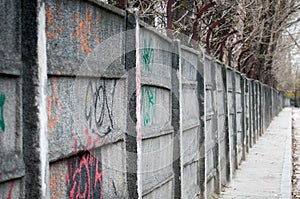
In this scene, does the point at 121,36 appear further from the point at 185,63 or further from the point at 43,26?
the point at 185,63

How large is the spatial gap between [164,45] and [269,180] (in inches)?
244

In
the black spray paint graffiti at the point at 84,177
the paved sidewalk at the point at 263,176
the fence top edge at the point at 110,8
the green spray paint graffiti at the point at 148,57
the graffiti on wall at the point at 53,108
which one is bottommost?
the paved sidewalk at the point at 263,176

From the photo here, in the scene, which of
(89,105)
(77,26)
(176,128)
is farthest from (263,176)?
(77,26)

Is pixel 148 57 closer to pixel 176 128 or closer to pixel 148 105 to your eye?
pixel 148 105

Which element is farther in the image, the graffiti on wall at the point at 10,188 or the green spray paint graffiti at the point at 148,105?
the green spray paint graffiti at the point at 148,105

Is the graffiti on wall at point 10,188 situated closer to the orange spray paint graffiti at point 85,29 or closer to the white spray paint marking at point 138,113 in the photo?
the orange spray paint graffiti at point 85,29

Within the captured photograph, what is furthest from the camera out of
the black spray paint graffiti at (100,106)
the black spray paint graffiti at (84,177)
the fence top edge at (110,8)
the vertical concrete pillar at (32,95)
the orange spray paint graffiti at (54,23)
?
the fence top edge at (110,8)

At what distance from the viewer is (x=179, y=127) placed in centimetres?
618

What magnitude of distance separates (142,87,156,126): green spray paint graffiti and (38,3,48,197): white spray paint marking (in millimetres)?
2148

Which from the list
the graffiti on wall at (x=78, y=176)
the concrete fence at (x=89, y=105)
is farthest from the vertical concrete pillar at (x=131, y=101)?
the graffiti on wall at (x=78, y=176)

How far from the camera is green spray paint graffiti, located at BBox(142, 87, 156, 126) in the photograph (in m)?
4.88

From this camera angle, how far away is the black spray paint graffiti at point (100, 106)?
11.6ft

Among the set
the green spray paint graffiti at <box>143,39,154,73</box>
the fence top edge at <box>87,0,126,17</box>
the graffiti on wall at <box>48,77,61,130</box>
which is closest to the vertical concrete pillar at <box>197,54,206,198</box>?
the green spray paint graffiti at <box>143,39,154,73</box>

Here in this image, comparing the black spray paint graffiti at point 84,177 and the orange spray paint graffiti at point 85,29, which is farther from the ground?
the orange spray paint graffiti at point 85,29
